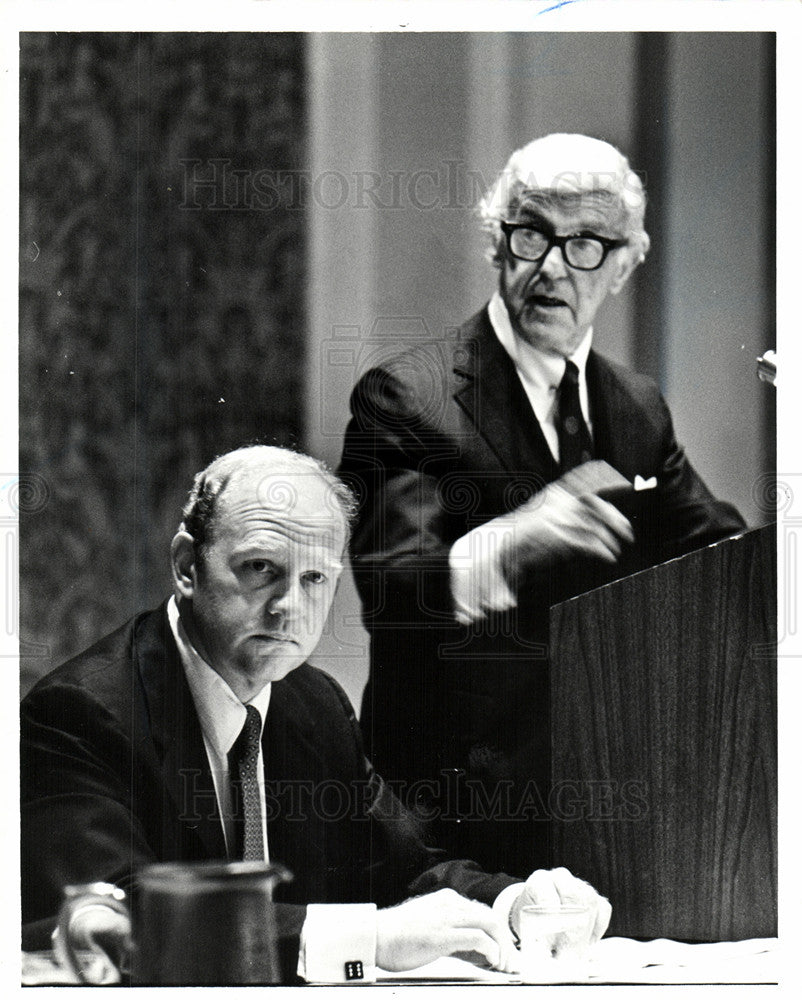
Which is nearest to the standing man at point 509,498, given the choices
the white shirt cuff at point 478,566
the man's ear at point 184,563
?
the white shirt cuff at point 478,566

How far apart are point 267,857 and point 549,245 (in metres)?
1.60

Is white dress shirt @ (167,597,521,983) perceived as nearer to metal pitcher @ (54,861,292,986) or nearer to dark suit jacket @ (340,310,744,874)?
metal pitcher @ (54,861,292,986)

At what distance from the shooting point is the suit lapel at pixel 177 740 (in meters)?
3.02

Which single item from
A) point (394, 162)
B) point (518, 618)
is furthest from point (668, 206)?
point (518, 618)

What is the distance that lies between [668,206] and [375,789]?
156 cm

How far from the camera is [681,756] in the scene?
118 inches

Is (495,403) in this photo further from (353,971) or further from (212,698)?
(353,971)

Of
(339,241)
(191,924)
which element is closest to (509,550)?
(339,241)

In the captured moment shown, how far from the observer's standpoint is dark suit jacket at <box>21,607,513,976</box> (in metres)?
3.03

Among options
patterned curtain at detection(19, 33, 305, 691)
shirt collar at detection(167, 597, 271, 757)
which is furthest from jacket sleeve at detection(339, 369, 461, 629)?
shirt collar at detection(167, 597, 271, 757)

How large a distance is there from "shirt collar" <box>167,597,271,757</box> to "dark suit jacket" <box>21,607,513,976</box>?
2cm

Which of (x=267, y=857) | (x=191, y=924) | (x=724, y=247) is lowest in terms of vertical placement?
(x=191, y=924)
